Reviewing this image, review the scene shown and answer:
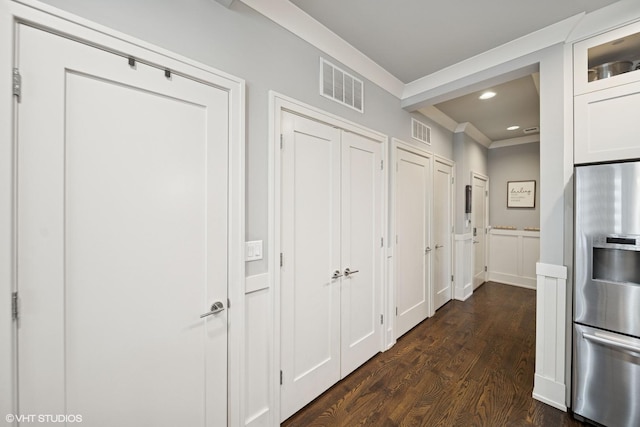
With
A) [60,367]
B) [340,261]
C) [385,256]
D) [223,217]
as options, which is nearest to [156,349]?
[60,367]

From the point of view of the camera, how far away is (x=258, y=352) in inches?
61.2

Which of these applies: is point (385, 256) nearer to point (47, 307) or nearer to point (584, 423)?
point (584, 423)

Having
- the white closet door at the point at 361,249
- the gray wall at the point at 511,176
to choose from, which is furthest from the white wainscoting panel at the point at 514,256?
the white closet door at the point at 361,249

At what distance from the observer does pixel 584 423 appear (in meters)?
Result: 1.69

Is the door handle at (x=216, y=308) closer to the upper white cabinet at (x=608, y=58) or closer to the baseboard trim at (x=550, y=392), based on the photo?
the baseboard trim at (x=550, y=392)

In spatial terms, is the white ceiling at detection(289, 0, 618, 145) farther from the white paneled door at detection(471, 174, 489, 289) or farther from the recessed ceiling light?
the white paneled door at detection(471, 174, 489, 289)

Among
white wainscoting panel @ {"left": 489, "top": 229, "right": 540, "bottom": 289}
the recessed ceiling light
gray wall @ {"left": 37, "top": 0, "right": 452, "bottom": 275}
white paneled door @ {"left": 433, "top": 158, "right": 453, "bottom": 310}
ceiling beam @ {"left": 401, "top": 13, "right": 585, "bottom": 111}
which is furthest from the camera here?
white wainscoting panel @ {"left": 489, "top": 229, "right": 540, "bottom": 289}

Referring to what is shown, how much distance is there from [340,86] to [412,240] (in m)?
1.94

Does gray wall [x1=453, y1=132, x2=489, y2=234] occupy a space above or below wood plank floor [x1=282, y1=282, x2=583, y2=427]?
above

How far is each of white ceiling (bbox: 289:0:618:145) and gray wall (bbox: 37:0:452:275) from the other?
10.7 inches

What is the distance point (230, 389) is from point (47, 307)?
37.7 inches

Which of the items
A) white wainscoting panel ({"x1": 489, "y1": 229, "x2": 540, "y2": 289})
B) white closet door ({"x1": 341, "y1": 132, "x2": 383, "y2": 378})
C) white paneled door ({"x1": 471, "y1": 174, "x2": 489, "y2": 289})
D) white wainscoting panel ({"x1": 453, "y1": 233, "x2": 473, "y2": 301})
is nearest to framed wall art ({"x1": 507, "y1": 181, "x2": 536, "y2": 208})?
white paneled door ({"x1": 471, "y1": 174, "x2": 489, "y2": 289})

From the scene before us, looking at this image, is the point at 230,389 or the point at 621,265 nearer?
the point at 230,389

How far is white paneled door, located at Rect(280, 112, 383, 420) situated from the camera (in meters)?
1.73
